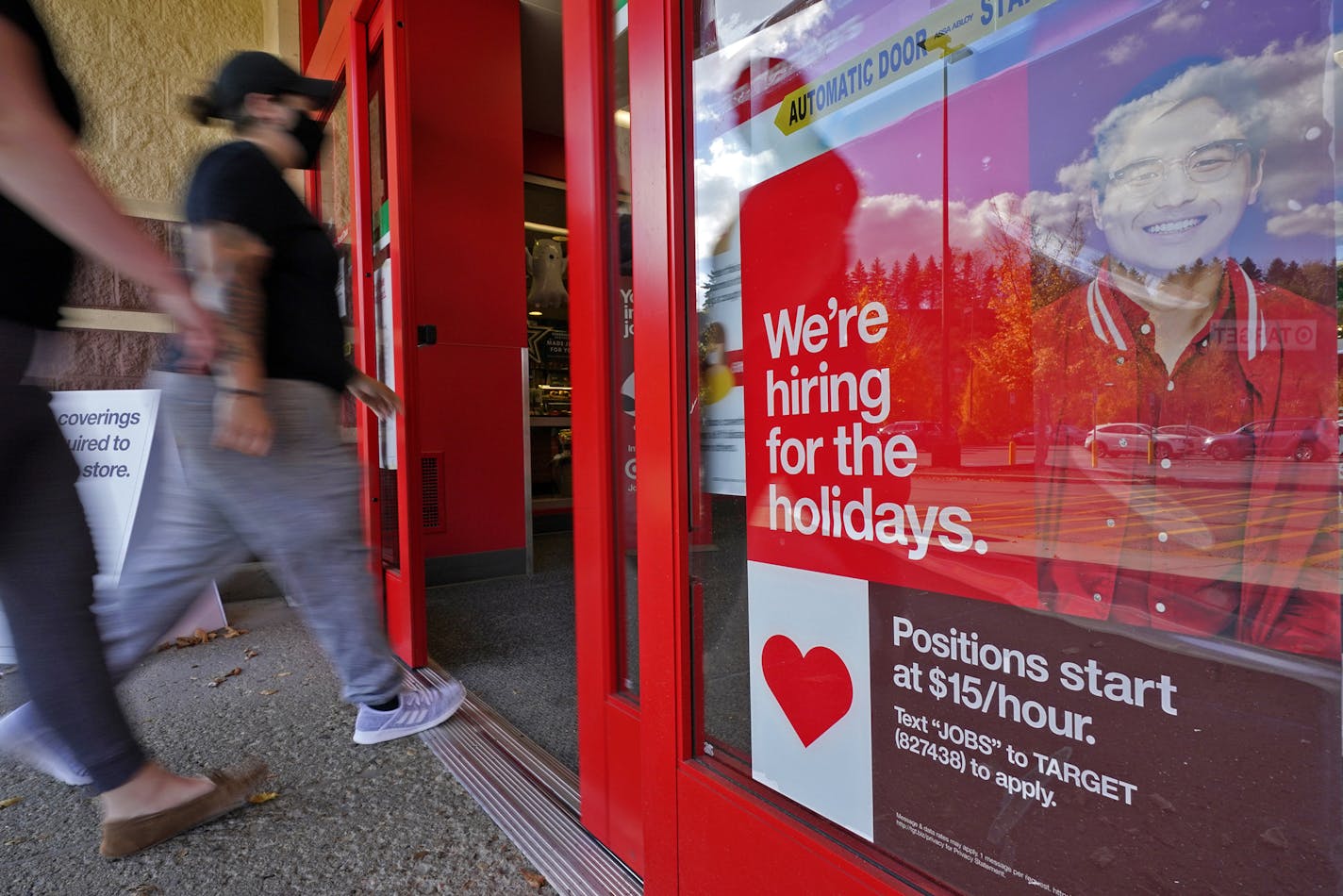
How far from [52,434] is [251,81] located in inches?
36.9

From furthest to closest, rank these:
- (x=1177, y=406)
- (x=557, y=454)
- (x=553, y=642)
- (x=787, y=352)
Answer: (x=557, y=454) → (x=553, y=642) → (x=787, y=352) → (x=1177, y=406)

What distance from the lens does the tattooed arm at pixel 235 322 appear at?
5.01 ft

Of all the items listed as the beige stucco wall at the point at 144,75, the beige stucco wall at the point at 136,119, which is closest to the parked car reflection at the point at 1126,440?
the beige stucco wall at the point at 136,119

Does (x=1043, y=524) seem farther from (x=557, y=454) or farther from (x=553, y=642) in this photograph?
(x=557, y=454)

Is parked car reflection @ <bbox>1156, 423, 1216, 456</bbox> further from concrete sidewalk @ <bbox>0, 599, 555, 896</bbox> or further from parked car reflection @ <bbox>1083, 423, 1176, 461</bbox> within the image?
concrete sidewalk @ <bbox>0, 599, 555, 896</bbox>

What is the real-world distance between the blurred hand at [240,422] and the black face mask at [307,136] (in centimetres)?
66

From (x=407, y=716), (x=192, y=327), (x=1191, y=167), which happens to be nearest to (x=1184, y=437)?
(x=1191, y=167)

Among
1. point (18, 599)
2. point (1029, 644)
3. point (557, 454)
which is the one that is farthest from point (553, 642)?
point (557, 454)

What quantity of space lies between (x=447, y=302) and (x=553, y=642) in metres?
2.03

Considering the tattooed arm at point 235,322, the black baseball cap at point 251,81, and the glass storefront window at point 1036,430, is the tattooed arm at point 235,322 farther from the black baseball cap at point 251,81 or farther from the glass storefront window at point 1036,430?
the glass storefront window at point 1036,430

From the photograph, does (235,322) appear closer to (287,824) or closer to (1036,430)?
(287,824)

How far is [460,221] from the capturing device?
395 cm

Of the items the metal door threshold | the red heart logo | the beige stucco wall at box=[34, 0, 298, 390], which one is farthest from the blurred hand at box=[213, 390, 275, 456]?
the beige stucco wall at box=[34, 0, 298, 390]

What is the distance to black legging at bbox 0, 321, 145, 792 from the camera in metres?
1.27
